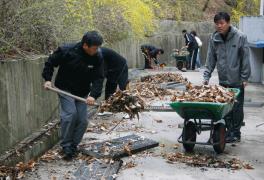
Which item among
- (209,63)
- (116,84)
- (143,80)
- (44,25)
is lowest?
(143,80)

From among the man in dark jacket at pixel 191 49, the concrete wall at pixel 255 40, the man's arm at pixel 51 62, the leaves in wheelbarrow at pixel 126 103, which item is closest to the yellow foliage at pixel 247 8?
the man in dark jacket at pixel 191 49

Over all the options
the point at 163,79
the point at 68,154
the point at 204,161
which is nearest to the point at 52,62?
the point at 68,154

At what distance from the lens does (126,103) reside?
26.4ft

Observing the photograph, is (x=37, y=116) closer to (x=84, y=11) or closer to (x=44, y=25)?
(x=44, y=25)

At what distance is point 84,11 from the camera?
10.9m

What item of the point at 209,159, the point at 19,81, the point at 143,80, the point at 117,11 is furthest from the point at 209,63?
the point at 143,80

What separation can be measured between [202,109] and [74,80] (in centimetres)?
191

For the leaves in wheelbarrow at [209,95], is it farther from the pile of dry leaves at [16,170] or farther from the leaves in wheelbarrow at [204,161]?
the pile of dry leaves at [16,170]

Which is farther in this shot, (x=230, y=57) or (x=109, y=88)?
(x=109, y=88)

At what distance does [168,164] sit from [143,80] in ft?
38.3

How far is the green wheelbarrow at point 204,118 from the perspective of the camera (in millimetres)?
7320

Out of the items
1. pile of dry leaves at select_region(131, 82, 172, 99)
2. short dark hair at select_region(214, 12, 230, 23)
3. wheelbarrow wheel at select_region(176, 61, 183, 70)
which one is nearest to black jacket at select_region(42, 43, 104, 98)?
short dark hair at select_region(214, 12, 230, 23)

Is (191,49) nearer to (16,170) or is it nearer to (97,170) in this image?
(97,170)

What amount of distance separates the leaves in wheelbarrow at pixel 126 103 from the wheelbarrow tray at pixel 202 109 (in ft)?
2.50
